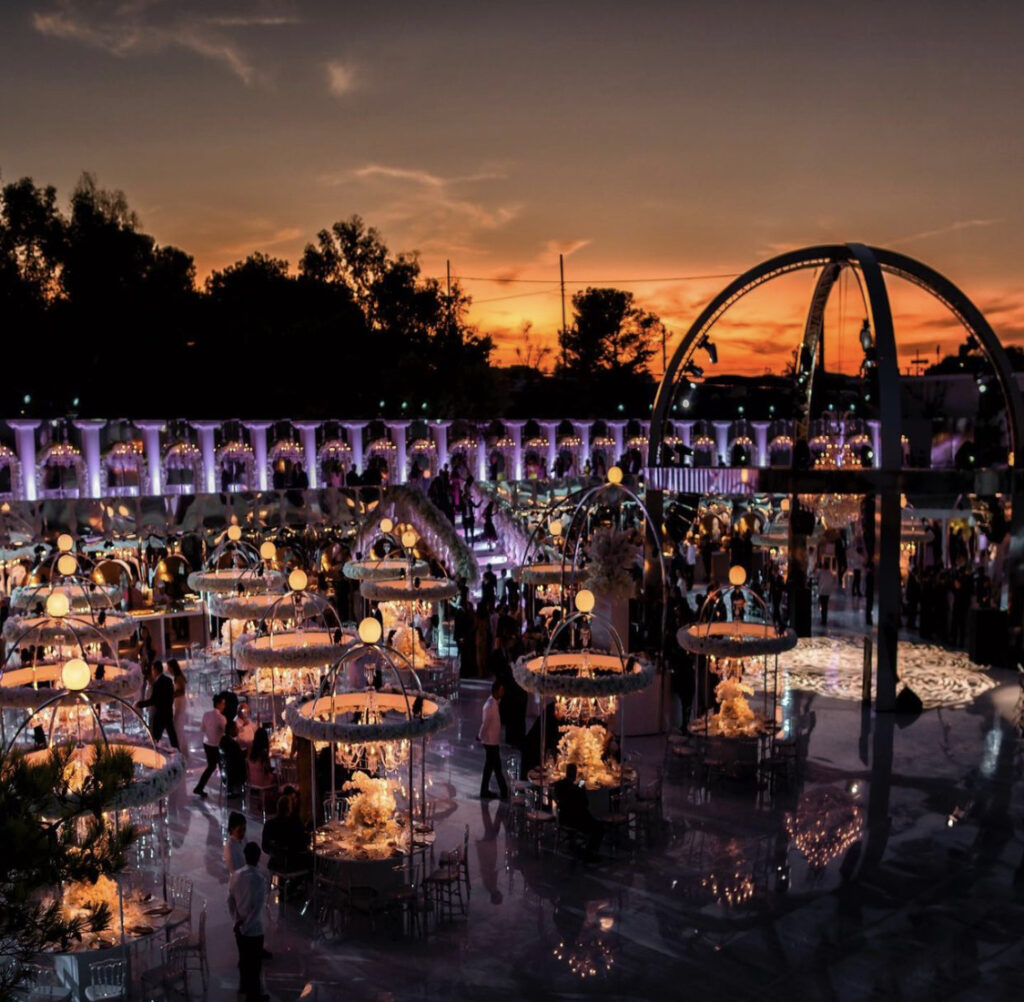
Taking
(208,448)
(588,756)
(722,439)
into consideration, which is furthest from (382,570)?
(722,439)

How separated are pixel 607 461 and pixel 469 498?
7.53 meters

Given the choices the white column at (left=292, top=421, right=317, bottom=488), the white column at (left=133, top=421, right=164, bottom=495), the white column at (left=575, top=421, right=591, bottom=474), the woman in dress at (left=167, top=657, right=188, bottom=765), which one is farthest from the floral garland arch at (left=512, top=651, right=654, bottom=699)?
the white column at (left=575, top=421, right=591, bottom=474)

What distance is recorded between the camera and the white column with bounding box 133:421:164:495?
24.8 m

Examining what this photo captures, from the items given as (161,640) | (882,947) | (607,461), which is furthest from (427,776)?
(607,461)

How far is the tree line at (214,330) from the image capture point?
33.9 meters

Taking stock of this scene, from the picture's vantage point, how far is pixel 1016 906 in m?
9.14

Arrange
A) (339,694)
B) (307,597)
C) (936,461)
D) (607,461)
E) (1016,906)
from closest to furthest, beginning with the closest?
(1016,906), (339,694), (307,597), (607,461), (936,461)

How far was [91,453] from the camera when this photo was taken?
78.2 ft

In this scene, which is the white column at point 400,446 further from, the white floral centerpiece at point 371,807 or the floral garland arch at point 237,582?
the white floral centerpiece at point 371,807

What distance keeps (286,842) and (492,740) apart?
9.89 feet

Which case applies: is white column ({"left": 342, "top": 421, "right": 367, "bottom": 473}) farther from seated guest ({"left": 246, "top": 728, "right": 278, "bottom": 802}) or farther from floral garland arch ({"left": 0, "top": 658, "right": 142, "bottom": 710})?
seated guest ({"left": 246, "top": 728, "right": 278, "bottom": 802})

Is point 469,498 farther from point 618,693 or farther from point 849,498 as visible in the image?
point 618,693

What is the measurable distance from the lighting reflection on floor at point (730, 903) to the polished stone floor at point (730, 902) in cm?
2

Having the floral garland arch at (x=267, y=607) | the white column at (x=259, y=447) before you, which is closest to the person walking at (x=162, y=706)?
the floral garland arch at (x=267, y=607)
